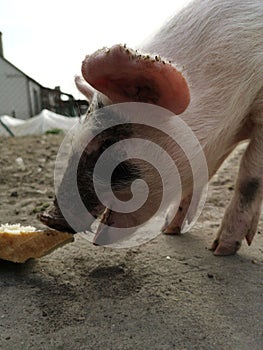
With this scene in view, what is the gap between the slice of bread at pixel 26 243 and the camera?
1.86m

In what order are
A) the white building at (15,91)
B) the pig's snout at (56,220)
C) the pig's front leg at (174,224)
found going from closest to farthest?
the pig's snout at (56,220) → the pig's front leg at (174,224) → the white building at (15,91)

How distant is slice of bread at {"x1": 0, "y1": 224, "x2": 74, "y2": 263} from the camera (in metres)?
1.86

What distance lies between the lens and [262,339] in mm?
1407

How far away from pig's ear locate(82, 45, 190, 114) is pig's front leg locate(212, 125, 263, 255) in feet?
2.17

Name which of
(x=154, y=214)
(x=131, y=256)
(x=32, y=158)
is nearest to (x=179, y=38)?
(x=154, y=214)

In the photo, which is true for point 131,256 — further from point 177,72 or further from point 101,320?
point 177,72

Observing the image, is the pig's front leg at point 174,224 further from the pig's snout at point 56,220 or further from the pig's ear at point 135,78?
the pig's ear at point 135,78

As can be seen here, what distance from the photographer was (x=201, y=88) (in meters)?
1.82

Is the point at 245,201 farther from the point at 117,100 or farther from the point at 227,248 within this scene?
the point at 117,100

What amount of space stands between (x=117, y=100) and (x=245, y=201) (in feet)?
2.90

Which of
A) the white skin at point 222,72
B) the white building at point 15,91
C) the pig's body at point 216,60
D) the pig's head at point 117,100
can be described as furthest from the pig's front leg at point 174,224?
the white building at point 15,91

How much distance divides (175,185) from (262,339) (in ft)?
2.16

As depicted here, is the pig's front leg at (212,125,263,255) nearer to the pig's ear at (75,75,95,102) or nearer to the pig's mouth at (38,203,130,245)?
the pig's mouth at (38,203,130,245)

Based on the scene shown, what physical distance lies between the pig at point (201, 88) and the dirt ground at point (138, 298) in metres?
0.19
